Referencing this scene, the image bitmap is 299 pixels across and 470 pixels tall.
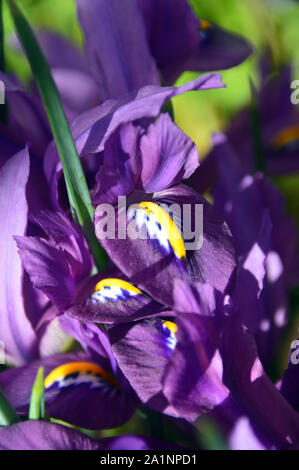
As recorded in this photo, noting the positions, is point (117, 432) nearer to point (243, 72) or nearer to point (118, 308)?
point (118, 308)

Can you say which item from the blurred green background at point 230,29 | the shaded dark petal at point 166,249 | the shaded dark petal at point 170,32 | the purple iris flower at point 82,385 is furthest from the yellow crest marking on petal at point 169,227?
the blurred green background at point 230,29

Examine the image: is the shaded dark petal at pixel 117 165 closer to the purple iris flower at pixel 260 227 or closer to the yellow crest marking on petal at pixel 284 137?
the purple iris flower at pixel 260 227

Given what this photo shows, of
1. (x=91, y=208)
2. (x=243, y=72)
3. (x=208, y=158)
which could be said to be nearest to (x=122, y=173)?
(x=91, y=208)

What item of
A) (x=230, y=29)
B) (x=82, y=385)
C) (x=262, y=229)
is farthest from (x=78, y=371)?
(x=230, y=29)

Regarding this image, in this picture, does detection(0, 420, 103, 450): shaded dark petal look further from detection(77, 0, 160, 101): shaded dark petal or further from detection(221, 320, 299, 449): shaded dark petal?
detection(77, 0, 160, 101): shaded dark petal

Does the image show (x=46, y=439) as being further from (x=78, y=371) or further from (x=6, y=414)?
(x=78, y=371)
